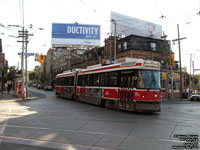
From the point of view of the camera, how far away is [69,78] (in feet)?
69.3

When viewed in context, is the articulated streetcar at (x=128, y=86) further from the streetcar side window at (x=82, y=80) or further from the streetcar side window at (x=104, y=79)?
the streetcar side window at (x=82, y=80)

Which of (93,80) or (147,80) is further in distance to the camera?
(93,80)

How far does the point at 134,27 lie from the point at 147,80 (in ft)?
105

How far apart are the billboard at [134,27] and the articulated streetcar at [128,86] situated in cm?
2444

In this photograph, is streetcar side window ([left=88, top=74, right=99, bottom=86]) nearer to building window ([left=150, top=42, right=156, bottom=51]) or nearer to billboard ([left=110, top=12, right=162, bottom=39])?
billboard ([left=110, top=12, right=162, bottom=39])

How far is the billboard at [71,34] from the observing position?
29969 mm

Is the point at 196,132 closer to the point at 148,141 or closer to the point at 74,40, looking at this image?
the point at 148,141

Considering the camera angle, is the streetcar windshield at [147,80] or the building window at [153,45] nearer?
the streetcar windshield at [147,80]

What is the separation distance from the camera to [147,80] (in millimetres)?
11461

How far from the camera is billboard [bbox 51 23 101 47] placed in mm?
29969

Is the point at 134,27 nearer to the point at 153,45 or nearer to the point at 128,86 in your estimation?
the point at 153,45

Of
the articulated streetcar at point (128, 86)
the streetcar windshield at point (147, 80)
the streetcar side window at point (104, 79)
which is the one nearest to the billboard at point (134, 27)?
the articulated streetcar at point (128, 86)

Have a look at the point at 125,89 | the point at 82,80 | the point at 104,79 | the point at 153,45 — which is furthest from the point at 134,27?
the point at 125,89

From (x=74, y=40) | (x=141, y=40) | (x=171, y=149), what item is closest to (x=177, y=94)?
(x=141, y=40)
